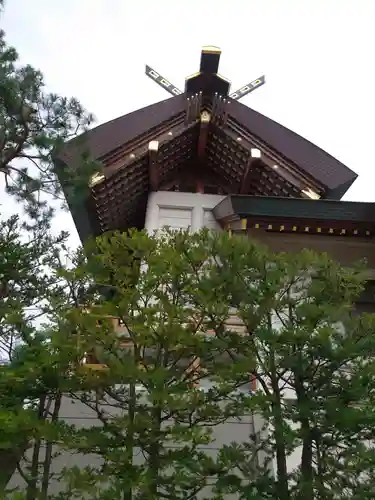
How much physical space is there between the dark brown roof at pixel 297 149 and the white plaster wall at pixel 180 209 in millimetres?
1412

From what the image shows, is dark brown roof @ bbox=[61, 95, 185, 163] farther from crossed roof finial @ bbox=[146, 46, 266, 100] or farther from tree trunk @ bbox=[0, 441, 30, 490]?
tree trunk @ bbox=[0, 441, 30, 490]

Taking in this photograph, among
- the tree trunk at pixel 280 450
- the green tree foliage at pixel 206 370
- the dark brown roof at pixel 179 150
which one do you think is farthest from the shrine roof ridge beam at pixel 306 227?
the tree trunk at pixel 280 450

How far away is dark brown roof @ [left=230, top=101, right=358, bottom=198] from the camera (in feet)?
26.3

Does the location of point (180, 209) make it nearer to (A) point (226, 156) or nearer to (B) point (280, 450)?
(A) point (226, 156)

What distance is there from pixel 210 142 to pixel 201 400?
6.50m

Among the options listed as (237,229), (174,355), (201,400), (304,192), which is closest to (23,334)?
(174,355)

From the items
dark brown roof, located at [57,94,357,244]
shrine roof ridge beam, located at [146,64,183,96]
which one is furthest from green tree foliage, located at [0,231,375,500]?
shrine roof ridge beam, located at [146,64,183,96]

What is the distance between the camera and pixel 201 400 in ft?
11.5

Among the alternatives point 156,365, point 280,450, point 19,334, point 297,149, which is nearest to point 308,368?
point 280,450

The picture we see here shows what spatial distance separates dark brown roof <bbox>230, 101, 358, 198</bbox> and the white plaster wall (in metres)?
1.41

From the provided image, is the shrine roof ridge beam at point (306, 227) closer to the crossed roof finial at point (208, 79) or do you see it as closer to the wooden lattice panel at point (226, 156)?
→ the wooden lattice panel at point (226, 156)

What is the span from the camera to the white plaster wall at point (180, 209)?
29.0 ft

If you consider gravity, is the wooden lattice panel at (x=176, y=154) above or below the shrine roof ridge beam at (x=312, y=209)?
above

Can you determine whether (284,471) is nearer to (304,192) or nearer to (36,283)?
(36,283)
